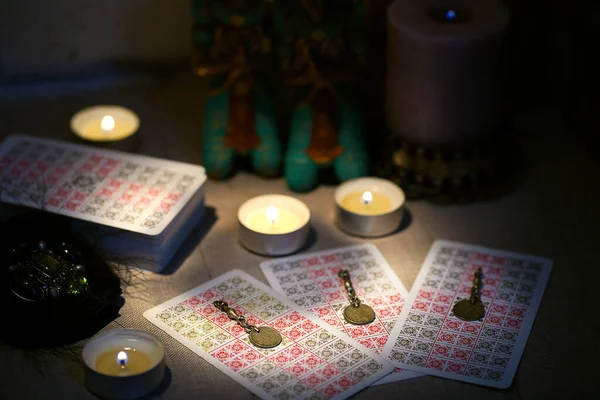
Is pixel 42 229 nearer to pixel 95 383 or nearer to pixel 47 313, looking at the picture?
pixel 47 313

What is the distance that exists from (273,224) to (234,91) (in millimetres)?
303

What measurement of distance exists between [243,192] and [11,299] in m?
0.56

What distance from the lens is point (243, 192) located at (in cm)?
183

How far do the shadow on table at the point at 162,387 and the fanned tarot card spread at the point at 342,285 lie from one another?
26cm

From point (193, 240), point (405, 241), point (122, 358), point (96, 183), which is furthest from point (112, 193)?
A: point (405, 241)

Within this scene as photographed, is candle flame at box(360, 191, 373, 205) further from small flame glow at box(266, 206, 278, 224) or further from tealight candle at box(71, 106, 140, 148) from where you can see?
tealight candle at box(71, 106, 140, 148)

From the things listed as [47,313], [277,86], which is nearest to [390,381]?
[47,313]

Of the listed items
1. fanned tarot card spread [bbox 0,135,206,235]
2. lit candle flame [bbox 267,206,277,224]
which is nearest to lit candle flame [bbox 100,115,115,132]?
fanned tarot card spread [bbox 0,135,206,235]

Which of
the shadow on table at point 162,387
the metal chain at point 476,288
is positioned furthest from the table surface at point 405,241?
the metal chain at point 476,288

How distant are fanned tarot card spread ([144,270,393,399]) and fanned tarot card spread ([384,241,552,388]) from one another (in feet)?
0.26

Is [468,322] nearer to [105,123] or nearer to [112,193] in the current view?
[112,193]

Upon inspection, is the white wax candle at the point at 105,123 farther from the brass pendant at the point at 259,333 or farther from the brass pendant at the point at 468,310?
the brass pendant at the point at 468,310

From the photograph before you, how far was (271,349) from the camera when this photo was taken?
1435mm

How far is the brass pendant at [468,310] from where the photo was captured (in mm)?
1508
